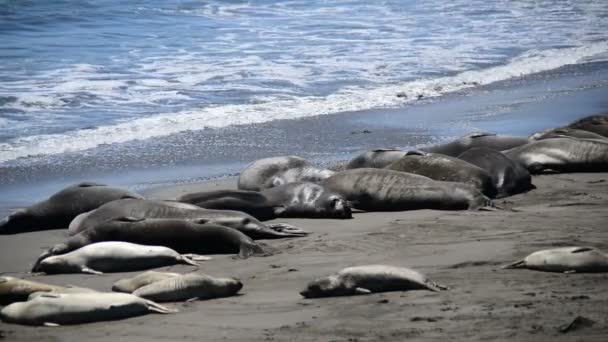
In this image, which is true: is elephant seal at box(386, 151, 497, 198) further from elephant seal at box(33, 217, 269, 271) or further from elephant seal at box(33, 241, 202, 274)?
elephant seal at box(33, 241, 202, 274)

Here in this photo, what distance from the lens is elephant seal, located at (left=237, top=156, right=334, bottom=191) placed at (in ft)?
29.2

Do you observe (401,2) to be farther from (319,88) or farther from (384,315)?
(384,315)

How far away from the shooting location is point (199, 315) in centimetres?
511

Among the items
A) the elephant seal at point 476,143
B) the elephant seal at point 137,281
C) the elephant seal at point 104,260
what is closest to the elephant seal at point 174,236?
the elephant seal at point 104,260

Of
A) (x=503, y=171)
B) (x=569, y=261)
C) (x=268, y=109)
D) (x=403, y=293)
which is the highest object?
(x=569, y=261)

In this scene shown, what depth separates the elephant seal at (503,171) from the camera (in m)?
8.64

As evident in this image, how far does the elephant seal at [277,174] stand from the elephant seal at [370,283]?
3526mm

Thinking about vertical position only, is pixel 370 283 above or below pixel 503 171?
above

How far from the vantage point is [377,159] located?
938 cm

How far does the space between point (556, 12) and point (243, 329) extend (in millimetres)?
20615

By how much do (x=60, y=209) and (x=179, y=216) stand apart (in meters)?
1.18

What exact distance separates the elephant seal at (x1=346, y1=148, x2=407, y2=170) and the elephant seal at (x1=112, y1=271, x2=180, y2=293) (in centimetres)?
384

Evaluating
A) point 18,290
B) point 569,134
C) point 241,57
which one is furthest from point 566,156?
point 241,57

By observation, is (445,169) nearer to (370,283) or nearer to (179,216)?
(179,216)
